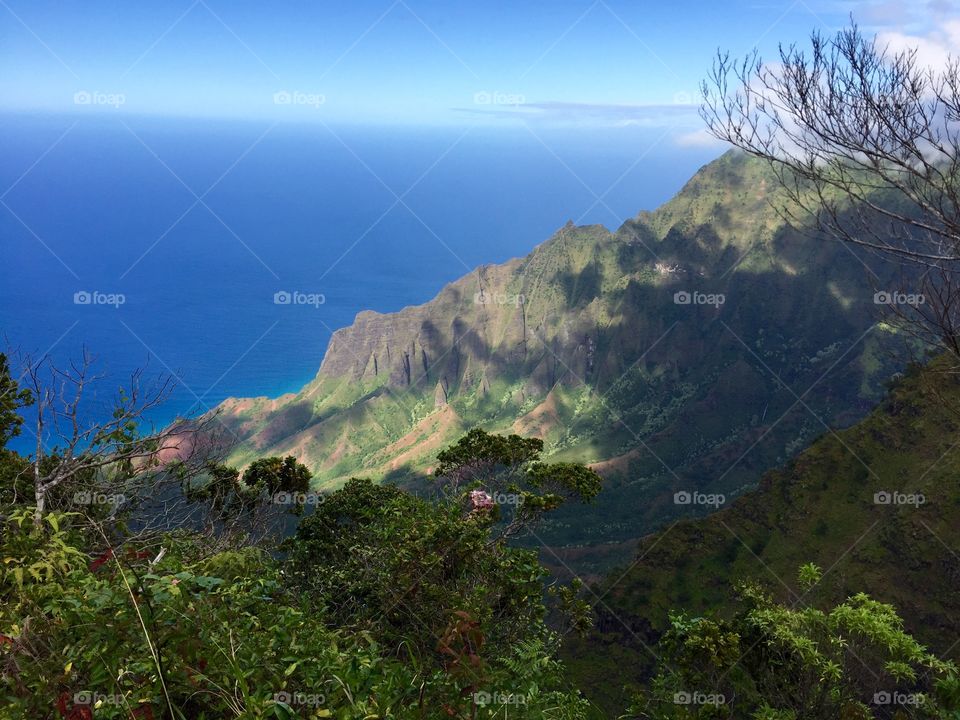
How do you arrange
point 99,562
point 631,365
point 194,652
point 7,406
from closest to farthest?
point 194,652, point 99,562, point 7,406, point 631,365

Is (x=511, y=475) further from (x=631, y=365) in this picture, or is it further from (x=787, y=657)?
(x=631, y=365)

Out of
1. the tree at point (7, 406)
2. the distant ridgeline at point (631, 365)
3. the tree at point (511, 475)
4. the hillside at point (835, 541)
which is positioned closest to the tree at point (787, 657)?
the tree at point (511, 475)

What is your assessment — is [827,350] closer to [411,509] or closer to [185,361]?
[411,509]

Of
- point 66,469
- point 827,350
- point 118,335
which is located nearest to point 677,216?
point 827,350

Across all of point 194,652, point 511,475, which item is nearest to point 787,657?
point 511,475

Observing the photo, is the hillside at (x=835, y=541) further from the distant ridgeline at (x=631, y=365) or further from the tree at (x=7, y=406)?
the distant ridgeline at (x=631, y=365)

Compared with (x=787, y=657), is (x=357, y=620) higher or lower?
higher
